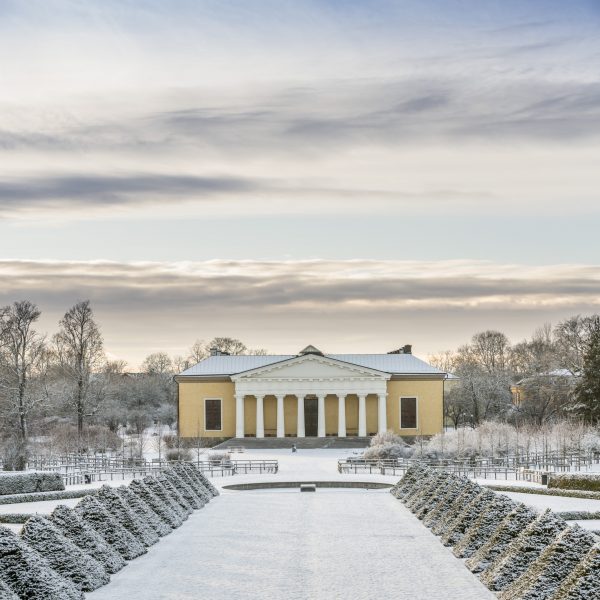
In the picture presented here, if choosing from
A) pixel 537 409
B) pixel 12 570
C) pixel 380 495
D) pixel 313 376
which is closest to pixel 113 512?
pixel 12 570

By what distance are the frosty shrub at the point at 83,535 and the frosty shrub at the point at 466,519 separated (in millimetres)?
8483

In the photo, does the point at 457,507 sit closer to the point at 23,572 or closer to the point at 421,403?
the point at 23,572

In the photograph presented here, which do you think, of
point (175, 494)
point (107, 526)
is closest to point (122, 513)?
point (107, 526)

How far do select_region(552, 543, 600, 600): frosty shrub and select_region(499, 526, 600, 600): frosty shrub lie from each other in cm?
117

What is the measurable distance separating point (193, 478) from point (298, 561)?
1632 cm

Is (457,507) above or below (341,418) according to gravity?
above

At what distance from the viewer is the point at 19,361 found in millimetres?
72625

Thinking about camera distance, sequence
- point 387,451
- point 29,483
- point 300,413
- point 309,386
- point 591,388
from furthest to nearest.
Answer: point 309,386, point 300,413, point 591,388, point 387,451, point 29,483

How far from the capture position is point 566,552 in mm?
17219

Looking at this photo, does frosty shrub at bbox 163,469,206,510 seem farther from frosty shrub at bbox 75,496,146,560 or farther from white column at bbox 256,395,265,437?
white column at bbox 256,395,265,437

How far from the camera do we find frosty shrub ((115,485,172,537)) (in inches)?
1084

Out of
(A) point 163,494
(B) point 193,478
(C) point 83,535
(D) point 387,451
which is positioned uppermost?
(C) point 83,535

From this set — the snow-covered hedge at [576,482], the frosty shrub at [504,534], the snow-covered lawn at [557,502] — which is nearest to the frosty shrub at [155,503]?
the frosty shrub at [504,534]

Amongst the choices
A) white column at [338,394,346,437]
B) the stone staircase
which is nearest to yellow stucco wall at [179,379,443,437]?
white column at [338,394,346,437]
